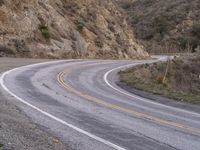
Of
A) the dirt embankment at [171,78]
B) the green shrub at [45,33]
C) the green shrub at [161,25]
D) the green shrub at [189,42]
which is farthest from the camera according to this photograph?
the green shrub at [161,25]

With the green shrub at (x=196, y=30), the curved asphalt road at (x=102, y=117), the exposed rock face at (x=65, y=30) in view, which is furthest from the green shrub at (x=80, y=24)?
the green shrub at (x=196, y=30)

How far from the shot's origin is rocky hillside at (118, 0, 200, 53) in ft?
243

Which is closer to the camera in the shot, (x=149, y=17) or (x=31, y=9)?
(x=31, y=9)

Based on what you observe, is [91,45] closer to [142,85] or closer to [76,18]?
[76,18]

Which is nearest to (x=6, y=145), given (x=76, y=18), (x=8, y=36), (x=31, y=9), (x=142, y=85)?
(x=142, y=85)

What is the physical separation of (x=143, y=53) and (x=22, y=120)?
43.5m

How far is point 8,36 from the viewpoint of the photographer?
3797 centimetres

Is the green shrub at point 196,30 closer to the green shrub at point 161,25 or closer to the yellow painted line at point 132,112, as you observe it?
the green shrub at point 161,25

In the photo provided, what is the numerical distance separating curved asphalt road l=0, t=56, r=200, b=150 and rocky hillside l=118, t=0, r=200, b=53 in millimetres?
50249

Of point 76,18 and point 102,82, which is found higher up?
point 76,18

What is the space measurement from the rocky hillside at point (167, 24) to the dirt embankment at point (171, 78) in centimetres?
3209

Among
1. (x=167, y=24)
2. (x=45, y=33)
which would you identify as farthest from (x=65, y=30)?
(x=167, y=24)

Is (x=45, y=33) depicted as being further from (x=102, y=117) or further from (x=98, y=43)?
(x=102, y=117)

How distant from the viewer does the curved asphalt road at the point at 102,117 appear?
32.1 feet
